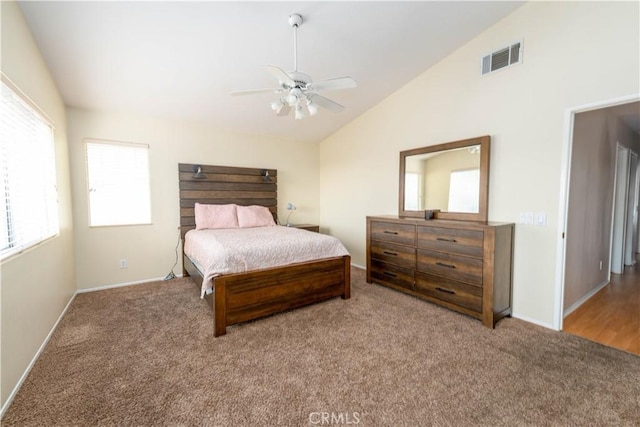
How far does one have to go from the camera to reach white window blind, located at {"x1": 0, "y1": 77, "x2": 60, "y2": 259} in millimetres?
1824

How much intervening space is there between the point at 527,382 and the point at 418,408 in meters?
0.84

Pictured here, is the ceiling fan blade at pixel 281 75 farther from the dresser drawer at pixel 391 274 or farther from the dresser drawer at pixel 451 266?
the dresser drawer at pixel 391 274

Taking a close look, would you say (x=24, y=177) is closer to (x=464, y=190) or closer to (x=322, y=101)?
(x=322, y=101)

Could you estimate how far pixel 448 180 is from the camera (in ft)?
10.9

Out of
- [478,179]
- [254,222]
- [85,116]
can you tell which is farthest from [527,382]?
[85,116]

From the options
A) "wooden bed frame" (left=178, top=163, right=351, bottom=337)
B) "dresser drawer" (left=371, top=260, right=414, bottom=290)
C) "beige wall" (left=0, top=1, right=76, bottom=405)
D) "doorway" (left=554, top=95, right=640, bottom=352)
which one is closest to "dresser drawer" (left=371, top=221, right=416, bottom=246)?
"dresser drawer" (left=371, top=260, right=414, bottom=290)

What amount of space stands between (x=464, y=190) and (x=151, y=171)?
4.19 metres

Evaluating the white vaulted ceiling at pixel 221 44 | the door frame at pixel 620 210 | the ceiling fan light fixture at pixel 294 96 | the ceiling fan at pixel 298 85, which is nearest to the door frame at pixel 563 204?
the white vaulted ceiling at pixel 221 44

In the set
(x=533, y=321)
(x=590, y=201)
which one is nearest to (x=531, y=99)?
(x=590, y=201)

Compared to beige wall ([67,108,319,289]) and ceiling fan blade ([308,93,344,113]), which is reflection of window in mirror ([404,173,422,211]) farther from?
beige wall ([67,108,319,289])

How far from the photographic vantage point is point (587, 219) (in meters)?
3.14

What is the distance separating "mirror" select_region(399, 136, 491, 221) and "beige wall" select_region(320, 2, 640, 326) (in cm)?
11

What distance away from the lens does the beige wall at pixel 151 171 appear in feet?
11.6

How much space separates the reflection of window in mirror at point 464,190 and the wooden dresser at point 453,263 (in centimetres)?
29
